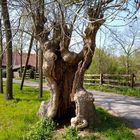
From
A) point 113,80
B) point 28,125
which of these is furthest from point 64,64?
point 113,80

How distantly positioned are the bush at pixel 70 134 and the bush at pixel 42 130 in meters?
0.39

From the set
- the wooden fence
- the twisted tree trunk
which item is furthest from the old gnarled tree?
the wooden fence

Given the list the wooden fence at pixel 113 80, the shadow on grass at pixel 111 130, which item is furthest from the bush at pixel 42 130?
the wooden fence at pixel 113 80

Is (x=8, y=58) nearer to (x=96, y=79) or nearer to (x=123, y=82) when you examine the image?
(x=123, y=82)

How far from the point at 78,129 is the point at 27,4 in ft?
12.5

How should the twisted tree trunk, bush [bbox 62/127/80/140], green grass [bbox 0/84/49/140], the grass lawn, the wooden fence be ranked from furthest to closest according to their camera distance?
1. the wooden fence
2. the twisted tree trunk
3. green grass [bbox 0/84/49/140]
4. the grass lawn
5. bush [bbox 62/127/80/140]

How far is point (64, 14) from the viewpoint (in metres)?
10.6

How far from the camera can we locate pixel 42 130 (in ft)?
34.4

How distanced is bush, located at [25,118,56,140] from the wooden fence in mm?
14584

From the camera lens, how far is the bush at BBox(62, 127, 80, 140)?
1002 cm

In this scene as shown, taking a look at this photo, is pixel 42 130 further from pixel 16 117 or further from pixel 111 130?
pixel 16 117

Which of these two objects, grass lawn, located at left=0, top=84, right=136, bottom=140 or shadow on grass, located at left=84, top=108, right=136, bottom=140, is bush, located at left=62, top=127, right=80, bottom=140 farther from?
shadow on grass, located at left=84, top=108, right=136, bottom=140

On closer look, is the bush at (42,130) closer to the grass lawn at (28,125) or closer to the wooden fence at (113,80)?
the grass lawn at (28,125)

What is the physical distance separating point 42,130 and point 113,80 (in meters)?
17.0
